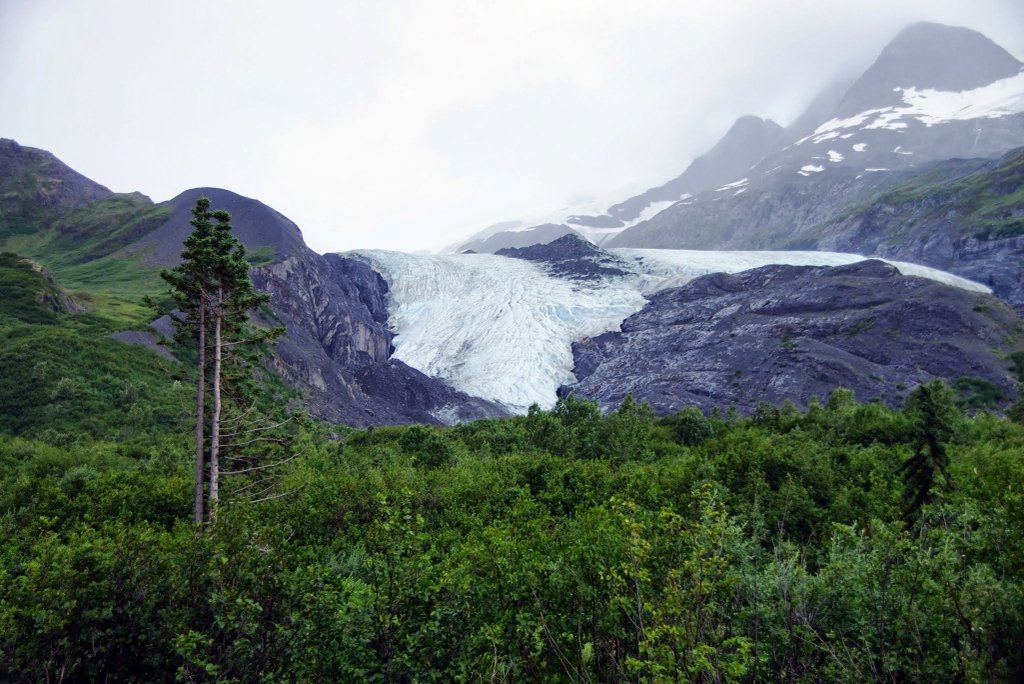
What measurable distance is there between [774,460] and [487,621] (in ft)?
48.8

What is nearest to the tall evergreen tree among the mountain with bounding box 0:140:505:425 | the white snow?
the mountain with bounding box 0:140:505:425

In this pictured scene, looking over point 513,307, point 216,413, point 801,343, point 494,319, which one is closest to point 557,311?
point 513,307

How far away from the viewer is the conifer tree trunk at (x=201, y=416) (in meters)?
14.0

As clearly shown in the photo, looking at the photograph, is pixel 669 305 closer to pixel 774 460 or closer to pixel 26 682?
pixel 774 460

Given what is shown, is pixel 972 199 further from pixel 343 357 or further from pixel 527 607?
pixel 527 607

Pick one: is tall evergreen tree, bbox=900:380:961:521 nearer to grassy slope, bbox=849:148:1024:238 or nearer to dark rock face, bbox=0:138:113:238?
grassy slope, bbox=849:148:1024:238

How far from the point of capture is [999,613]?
17.1 ft

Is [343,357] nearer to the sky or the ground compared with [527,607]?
nearer to the ground

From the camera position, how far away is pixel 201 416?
48.2 ft

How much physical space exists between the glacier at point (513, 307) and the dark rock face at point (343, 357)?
23.7 feet

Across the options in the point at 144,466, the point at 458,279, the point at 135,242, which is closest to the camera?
the point at 144,466

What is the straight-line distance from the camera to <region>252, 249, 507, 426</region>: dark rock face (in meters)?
69.4

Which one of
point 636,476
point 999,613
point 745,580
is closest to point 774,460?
point 636,476

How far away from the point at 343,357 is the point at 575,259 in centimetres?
6830
